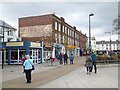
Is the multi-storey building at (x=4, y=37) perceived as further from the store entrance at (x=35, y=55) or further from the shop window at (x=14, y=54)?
the store entrance at (x=35, y=55)

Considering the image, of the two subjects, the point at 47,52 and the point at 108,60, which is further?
the point at 47,52

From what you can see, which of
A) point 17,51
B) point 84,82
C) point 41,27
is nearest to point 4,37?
point 41,27

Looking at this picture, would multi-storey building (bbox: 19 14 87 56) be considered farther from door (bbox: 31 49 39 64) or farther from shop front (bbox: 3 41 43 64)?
shop front (bbox: 3 41 43 64)

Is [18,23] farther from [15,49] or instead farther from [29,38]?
[15,49]

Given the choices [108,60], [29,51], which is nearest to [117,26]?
[108,60]

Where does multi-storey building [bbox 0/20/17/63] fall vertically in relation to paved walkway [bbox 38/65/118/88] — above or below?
above

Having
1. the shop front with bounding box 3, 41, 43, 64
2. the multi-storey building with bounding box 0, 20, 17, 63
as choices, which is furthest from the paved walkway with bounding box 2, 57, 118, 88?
the shop front with bounding box 3, 41, 43, 64

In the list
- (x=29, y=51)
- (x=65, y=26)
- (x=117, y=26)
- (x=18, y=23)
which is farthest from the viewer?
(x=65, y=26)

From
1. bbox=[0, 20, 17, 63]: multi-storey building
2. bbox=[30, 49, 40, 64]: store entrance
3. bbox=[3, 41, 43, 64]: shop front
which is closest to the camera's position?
bbox=[0, 20, 17, 63]: multi-storey building

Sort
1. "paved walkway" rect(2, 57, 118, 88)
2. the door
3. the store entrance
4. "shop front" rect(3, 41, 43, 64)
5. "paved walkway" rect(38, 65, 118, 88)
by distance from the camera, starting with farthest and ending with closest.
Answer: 1. the door
2. the store entrance
3. "shop front" rect(3, 41, 43, 64)
4. "paved walkway" rect(2, 57, 118, 88)
5. "paved walkway" rect(38, 65, 118, 88)

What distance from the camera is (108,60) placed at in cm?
3266

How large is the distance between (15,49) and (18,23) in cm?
2619

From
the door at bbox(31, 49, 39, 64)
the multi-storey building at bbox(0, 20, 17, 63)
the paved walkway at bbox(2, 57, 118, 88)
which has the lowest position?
the paved walkway at bbox(2, 57, 118, 88)

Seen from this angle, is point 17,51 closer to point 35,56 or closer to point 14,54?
point 14,54
